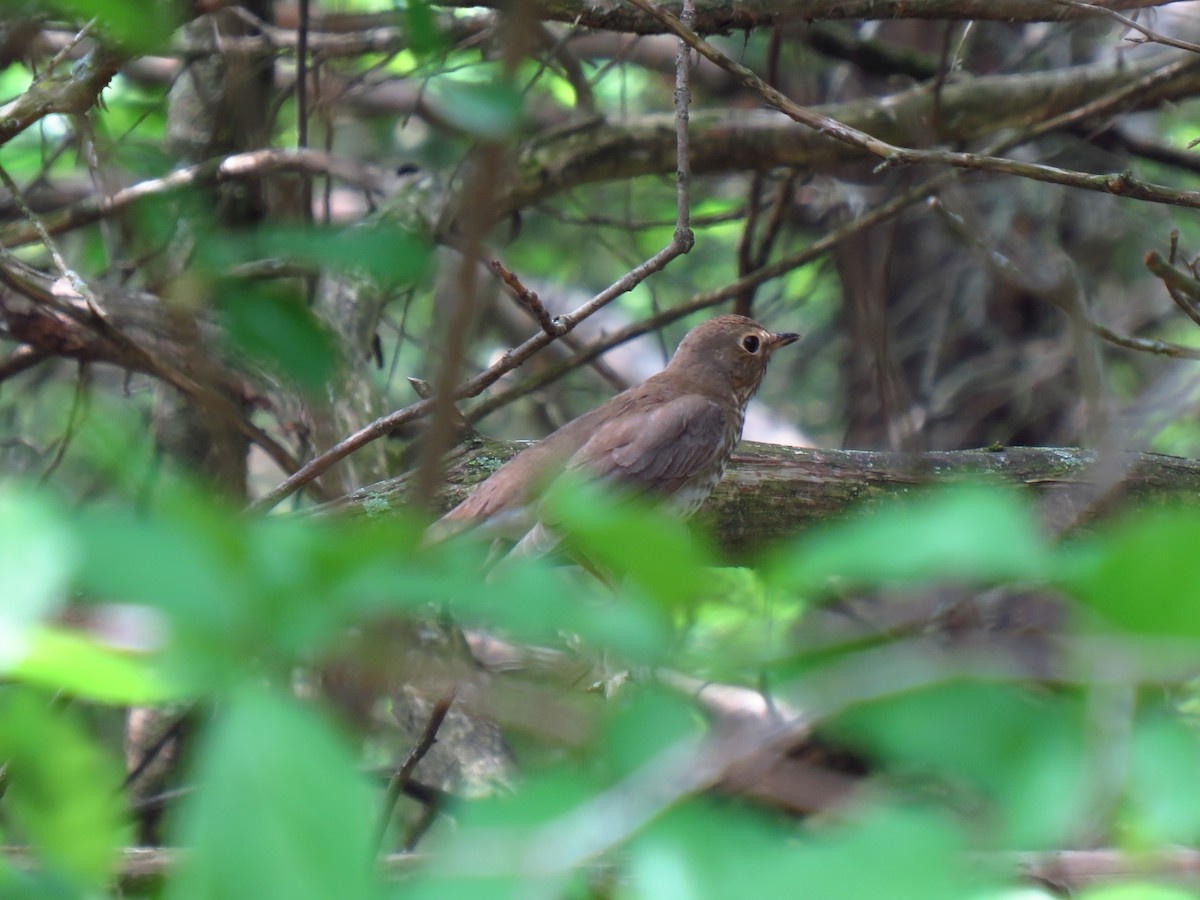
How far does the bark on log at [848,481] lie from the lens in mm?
3529

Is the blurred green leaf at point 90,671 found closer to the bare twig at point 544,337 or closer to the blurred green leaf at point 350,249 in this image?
the blurred green leaf at point 350,249

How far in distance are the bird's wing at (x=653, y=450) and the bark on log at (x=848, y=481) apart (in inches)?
8.2

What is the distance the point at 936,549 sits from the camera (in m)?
0.76

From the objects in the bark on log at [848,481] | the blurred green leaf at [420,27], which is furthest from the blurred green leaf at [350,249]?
the bark on log at [848,481]

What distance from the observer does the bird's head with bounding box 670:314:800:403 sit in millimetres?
4738

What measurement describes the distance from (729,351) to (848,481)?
1343 millimetres

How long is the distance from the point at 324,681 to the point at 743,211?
178 inches

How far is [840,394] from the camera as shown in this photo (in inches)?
296

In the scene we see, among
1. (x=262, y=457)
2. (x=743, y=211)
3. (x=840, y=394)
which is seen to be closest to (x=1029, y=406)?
(x=840, y=394)

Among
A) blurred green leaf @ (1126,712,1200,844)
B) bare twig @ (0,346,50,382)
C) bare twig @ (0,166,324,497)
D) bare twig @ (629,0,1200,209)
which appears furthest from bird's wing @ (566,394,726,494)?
blurred green leaf @ (1126,712,1200,844)

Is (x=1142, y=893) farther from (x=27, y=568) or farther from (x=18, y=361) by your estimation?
(x=18, y=361)

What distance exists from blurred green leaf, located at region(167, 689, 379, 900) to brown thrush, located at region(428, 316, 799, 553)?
2254 mm

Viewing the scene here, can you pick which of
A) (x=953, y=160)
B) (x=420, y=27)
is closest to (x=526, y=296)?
(x=420, y=27)

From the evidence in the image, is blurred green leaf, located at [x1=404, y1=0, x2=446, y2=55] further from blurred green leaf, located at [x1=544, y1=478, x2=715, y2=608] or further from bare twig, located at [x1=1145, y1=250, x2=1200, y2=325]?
bare twig, located at [x1=1145, y1=250, x2=1200, y2=325]
